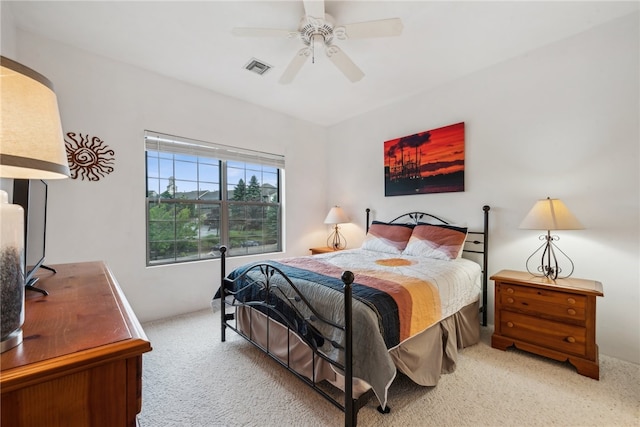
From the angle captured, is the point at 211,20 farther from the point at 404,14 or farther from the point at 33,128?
the point at 33,128

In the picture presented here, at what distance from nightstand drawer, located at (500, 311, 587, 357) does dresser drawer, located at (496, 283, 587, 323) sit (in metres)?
0.06

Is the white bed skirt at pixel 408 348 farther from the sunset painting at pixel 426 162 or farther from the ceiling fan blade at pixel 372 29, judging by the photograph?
the ceiling fan blade at pixel 372 29

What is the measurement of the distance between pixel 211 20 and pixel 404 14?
1494 millimetres

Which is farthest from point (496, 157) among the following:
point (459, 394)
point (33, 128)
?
point (33, 128)

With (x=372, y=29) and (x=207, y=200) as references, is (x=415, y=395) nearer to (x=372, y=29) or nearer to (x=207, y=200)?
(x=372, y=29)

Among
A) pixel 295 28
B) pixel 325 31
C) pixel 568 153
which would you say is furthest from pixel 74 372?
pixel 568 153

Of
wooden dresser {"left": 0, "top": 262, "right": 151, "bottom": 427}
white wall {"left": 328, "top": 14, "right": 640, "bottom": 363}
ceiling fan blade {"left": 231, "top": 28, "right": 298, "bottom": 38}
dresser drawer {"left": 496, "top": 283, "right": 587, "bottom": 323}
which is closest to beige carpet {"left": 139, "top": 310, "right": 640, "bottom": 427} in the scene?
dresser drawer {"left": 496, "top": 283, "right": 587, "bottom": 323}

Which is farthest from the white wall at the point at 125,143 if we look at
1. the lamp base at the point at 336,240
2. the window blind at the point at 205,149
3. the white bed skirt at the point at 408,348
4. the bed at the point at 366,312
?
the lamp base at the point at 336,240

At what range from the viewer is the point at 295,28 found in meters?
2.27

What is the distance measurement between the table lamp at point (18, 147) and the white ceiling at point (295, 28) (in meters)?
1.84

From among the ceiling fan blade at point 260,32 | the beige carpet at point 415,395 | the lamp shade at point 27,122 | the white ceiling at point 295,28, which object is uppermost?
the white ceiling at point 295,28

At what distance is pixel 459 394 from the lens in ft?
5.81

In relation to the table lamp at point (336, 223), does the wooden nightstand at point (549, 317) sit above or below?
below

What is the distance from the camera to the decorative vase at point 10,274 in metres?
0.59
